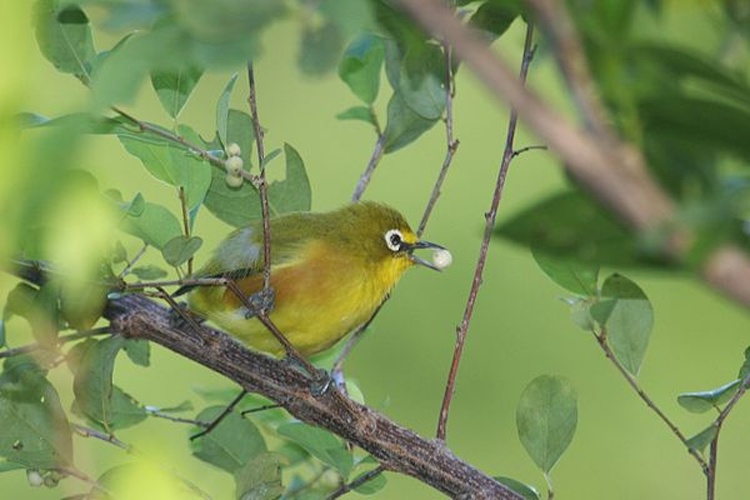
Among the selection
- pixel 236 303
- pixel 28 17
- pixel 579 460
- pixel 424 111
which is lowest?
pixel 28 17

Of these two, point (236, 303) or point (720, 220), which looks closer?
point (720, 220)

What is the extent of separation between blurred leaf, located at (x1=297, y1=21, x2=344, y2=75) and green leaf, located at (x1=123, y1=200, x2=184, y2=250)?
52 cm

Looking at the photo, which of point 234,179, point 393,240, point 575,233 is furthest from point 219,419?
point 575,233

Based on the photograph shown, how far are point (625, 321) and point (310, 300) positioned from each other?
Result: 74 centimetres

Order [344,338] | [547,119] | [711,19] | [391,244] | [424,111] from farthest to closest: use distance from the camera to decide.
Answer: [391,244] < [344,338] < [424,111] < [711,19] < [547,119]

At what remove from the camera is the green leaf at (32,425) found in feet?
3.63

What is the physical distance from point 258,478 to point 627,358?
14.0 inches

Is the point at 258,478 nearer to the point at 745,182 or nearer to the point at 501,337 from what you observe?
the point at 745,182

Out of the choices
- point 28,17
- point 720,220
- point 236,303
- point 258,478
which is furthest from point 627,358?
point 28,17

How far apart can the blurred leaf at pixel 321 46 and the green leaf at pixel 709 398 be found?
0.61 meters

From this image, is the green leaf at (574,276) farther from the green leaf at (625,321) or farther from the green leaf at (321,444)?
the green leaf at (321,444)

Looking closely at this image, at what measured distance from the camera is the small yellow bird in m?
1.71

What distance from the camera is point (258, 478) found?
1128 millimetres

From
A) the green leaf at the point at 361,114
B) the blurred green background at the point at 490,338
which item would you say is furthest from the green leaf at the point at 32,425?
the blurred green background at the point at 490,338
